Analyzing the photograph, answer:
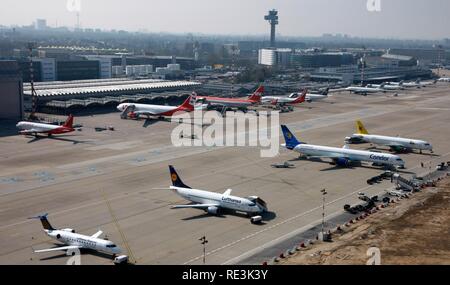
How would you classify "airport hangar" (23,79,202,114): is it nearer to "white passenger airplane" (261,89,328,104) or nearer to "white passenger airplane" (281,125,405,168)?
"white passenger airplane" (261,89,328,104)

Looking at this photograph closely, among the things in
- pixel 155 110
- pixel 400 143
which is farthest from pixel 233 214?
pixel 155 110

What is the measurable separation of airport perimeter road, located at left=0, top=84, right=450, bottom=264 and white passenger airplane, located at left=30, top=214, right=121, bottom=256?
39.0 inches

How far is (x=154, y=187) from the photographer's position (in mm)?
76688

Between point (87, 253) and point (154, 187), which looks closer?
point (87, 253)

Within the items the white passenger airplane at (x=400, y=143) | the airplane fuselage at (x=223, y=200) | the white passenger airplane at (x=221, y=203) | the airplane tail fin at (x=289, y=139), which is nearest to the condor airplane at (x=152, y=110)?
the airplane tail fin at (x=289, y=139)

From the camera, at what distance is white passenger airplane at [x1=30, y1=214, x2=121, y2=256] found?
167 ft

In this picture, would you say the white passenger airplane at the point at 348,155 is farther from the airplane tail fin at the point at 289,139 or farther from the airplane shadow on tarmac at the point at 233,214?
the airplane shadow on tarmac at the point at 233,214

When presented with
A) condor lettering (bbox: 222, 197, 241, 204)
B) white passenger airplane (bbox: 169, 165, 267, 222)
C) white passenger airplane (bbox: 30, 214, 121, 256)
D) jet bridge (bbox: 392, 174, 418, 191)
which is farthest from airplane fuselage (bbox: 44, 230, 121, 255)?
jet bridge (bbox: 392, 174, 418, 191)

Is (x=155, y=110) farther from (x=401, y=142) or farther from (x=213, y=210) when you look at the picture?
(x=213, y=210)

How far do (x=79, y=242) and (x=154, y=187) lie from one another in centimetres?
2512

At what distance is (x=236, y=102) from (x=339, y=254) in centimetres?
11187
